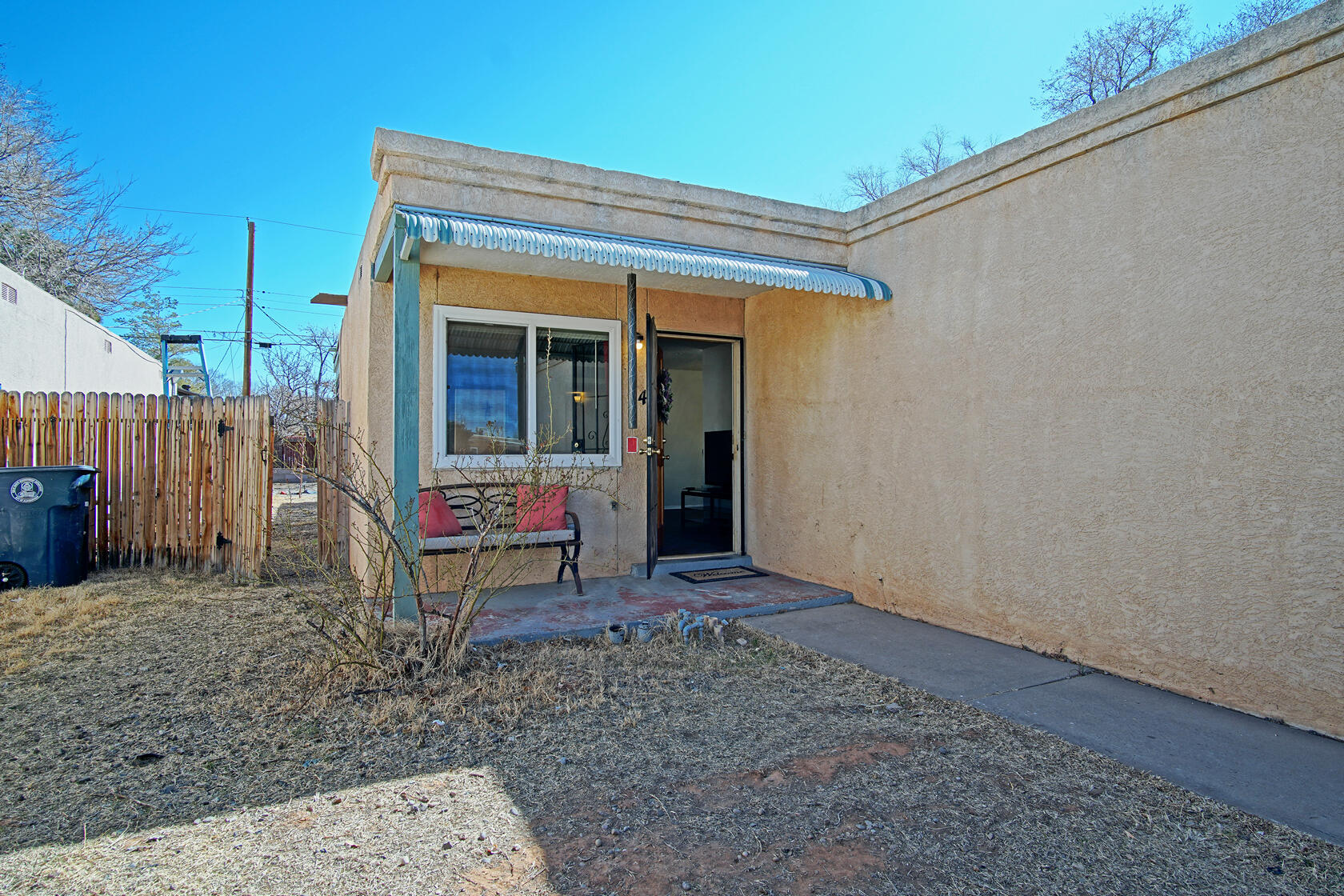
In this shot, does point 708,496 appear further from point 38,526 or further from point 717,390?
point 38,526

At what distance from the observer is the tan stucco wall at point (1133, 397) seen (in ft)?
9.93

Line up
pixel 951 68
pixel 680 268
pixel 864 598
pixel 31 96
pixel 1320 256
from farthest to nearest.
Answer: pixel 31 96 → pixel 951 68 → pixel 864 598 → pixel 680 268 → pixel 1320 256

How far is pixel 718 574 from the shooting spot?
622 centimetres

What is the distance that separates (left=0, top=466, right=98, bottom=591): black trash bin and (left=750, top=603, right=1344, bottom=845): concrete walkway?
228 inches

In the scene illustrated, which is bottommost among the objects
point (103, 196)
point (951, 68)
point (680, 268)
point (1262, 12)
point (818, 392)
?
point (818, 392)

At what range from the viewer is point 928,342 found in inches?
192

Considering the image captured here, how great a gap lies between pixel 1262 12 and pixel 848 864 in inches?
662

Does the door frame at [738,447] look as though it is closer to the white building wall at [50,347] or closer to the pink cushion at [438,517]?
the pink cushion at [438,517]

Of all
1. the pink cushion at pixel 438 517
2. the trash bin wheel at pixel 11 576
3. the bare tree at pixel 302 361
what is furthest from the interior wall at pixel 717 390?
the bare tree at pixel 302 361

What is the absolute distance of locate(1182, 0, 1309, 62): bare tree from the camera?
12.2 meters

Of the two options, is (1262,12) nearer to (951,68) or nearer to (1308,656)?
(951,68)

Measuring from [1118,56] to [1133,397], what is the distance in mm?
14226

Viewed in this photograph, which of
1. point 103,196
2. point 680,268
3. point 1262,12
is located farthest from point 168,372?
point 1262,12

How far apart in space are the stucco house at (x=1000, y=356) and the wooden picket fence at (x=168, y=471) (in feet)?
4.45
